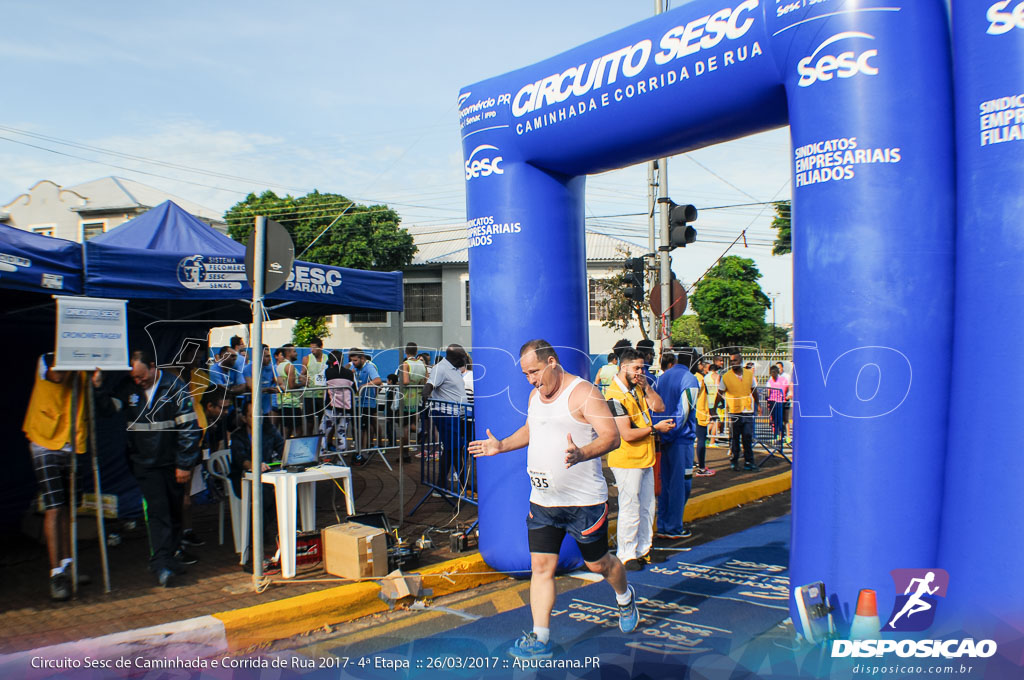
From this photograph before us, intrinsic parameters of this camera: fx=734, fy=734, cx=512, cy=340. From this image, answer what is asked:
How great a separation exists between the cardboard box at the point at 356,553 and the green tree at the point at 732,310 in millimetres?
40973

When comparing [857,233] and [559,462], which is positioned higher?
[857,233]

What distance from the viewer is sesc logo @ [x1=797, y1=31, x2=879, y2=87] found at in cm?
416

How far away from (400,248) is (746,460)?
78.7ft

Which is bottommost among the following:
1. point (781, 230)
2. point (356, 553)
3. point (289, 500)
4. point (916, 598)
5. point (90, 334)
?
point (356, 553)

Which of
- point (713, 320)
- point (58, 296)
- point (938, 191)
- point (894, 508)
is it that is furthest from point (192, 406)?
point (713, 320)

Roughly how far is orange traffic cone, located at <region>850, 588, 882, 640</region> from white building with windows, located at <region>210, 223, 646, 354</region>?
28.4m

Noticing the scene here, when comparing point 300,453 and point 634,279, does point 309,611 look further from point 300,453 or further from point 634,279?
point 634,279

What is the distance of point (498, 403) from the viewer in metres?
6.16

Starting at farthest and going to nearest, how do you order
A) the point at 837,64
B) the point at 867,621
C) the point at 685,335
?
the point at 685,335 → the point at 837,64 → the point at 867,621

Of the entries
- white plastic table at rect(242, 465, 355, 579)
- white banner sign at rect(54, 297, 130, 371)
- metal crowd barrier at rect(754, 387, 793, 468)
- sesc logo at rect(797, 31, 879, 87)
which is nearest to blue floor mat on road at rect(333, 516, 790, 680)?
white plastic table at rect(242, 465, 355, 579)

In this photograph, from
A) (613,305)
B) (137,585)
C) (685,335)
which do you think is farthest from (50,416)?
(613,305)

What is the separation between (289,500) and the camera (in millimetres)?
5965

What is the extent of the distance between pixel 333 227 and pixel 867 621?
3113 centimetres

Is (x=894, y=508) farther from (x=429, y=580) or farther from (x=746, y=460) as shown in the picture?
(x=746, y=460)
